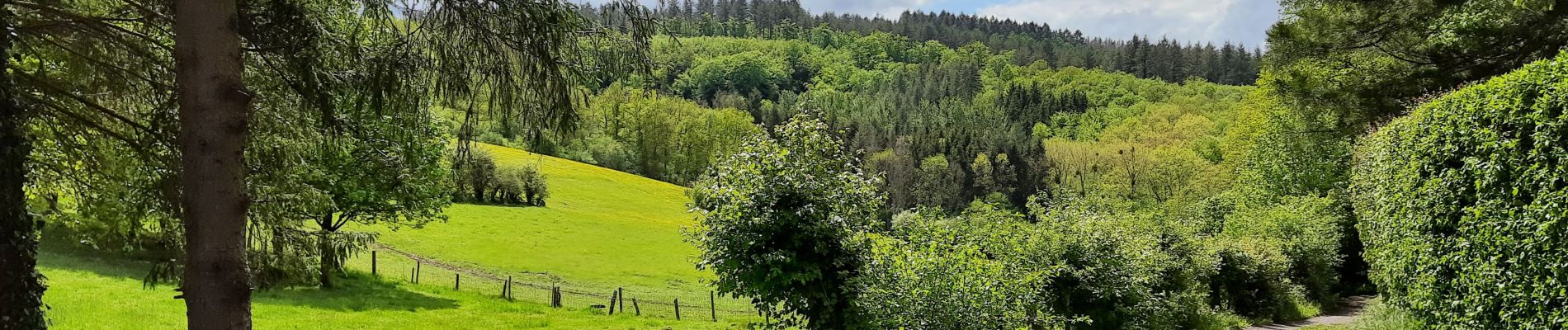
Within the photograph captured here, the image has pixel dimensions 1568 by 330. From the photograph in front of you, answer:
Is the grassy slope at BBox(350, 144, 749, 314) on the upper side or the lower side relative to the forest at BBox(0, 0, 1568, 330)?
lower

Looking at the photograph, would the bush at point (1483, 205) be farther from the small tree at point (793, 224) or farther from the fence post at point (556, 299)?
the fence post at point (556, 299)

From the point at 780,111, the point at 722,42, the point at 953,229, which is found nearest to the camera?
the point at 953,229

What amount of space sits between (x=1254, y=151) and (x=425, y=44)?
43.2m

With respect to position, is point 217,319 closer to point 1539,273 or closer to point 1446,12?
point 1539,273

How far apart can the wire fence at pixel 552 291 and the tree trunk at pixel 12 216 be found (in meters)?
17.6

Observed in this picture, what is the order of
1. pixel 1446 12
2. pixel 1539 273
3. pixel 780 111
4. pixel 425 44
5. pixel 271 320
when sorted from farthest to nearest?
1. pixel 780 111
2. pixel 271 320
3. pixel 1446 12
4. pixel 1539 273
5. pixel 425 44

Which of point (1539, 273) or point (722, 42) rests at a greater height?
point (722, 42)

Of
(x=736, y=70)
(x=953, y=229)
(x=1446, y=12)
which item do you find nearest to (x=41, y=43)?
(x=953, y=229)

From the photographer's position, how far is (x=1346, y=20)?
17328mm

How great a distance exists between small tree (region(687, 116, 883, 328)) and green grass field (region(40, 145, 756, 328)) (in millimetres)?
678

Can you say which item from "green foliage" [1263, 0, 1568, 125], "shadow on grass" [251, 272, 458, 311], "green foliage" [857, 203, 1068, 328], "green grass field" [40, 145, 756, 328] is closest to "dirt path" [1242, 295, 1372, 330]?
"green foliage" [1263, 0, 1568, 125]

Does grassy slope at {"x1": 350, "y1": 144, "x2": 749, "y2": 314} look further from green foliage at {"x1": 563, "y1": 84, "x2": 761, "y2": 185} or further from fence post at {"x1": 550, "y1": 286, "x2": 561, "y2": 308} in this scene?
green foliage at {"x1": 563, "y1": 84, "x2": 761, "y2": 185}

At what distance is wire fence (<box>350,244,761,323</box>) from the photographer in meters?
25.4

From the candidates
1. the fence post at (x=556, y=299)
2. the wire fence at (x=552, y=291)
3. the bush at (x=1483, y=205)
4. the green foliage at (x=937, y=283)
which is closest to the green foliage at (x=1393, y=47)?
the bush at (x=1483, y=205)
